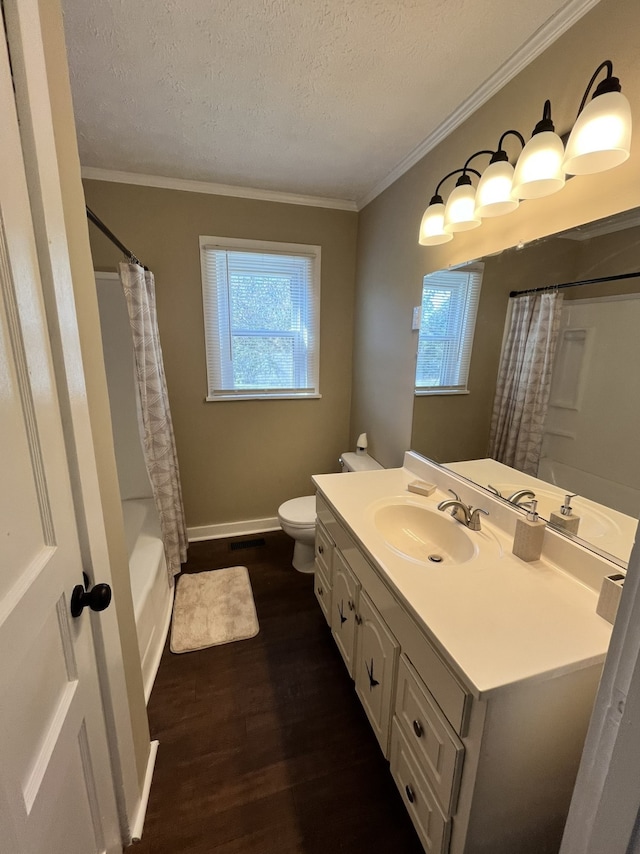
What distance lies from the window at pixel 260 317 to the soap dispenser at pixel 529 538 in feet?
5.96

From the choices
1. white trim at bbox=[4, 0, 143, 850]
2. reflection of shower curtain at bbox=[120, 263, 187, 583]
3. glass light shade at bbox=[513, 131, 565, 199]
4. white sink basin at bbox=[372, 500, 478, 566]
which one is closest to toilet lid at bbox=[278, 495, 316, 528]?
reflection of shower curtain at bbox=[120, 263, 187, 583]

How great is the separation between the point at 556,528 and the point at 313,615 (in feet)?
4.56

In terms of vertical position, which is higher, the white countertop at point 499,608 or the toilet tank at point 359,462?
the white countertop at point 499,608

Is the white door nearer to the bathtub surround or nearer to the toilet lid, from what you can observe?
the bathtub surround

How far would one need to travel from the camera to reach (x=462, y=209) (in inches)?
53.2

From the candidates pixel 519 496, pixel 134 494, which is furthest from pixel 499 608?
pixel 134 494

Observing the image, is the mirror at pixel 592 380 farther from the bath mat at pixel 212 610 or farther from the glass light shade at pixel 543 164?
the bath mat at pixel 212 610

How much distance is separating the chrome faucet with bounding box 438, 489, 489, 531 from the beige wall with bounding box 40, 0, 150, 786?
1122 mm

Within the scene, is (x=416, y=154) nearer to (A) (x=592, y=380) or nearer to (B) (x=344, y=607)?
(A) (x=592, y=380)

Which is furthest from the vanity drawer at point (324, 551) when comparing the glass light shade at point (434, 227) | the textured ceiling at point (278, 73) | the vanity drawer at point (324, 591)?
the textured ceiling at point (278, 73)

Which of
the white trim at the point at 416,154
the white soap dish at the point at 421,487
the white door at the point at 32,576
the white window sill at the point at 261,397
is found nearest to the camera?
the white door at the point at 32,576

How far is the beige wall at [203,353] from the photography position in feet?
7.19

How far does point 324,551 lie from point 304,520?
1.52 ft

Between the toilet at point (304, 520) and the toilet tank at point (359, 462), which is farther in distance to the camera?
the toilet tank at point (359, 462)
